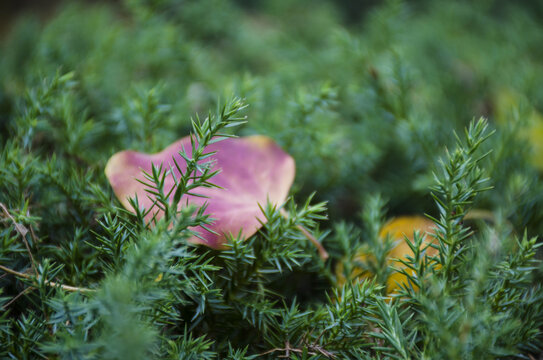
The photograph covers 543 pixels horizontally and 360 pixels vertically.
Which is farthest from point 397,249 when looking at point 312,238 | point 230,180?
point 230,180

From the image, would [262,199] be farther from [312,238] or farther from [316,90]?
[316,90]

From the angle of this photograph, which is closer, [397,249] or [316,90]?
[397,249]

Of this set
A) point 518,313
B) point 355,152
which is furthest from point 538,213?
point 355,152

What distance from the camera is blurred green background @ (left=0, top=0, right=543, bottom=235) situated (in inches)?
28.1

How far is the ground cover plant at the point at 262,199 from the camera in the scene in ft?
1.44

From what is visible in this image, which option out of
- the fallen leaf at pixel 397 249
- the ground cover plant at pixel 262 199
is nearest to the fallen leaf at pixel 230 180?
the ground cover plant at pixel 262 199

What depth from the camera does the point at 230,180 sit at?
582 mm

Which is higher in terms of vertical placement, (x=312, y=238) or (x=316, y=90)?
(x=316, y=90)

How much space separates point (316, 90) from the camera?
0.74m

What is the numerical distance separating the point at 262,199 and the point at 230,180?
2.1 inches

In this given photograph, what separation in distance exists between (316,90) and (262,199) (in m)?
0.26

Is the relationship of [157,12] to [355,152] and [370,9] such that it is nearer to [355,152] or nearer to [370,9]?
[355,152]

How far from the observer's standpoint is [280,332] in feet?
1.63

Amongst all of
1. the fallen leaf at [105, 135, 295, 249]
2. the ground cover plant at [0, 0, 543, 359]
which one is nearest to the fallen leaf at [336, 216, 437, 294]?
the ground cover plant at [0, 0, 543, 359]
